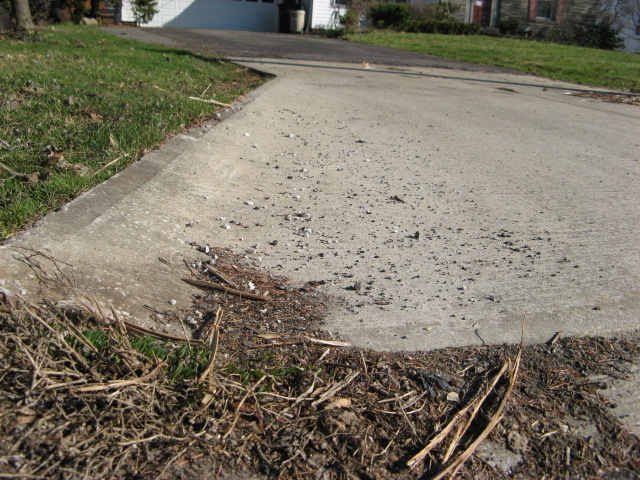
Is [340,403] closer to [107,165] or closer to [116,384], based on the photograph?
[116,384]

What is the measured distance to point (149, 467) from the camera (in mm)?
2096

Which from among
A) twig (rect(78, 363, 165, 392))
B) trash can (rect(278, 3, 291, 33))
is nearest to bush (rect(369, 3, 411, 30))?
trash can (rect(278, 3, 291, 33))

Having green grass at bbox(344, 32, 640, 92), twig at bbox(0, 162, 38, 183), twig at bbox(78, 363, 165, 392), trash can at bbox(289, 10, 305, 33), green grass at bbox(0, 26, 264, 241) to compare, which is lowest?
twig at bbox(78, 363, 165, 392)

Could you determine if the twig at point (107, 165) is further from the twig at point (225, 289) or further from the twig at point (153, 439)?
the twig at point (153, 439)

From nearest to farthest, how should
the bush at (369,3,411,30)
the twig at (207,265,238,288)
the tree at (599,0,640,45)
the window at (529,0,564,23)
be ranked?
the twig at (207,265,238,288)
the bush at (369,3,411,30)
the tree at (599,0,640,45)
the window at (529,0,564,23)

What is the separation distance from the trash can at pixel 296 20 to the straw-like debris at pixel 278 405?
24.9 meters

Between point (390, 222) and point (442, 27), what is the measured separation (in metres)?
26.1

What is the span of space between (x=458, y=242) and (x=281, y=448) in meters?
2.28

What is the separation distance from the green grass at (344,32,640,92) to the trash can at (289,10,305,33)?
9.15ft

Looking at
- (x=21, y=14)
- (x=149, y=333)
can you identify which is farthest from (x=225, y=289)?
(x=21, y=14)

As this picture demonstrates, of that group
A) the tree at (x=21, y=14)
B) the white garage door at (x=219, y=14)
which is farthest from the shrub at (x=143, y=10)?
the tree at (x=21, y=14)

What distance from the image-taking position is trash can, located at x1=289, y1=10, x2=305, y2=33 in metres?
25.8

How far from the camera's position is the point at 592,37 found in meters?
29.8

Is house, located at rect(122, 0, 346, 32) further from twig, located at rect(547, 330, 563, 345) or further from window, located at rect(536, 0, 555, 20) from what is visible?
twig, located at rect(547, 330, 563, 345)
